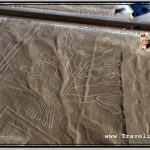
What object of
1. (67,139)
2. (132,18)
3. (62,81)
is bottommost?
(67,139)

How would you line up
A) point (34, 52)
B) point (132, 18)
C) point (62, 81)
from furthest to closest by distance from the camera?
point (132, 18), point (34, 52), point (62, 81)

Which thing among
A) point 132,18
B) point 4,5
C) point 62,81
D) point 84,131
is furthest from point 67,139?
point 4,5

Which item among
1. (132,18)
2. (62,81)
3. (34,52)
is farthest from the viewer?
(132,18)

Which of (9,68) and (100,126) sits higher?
(9,68)

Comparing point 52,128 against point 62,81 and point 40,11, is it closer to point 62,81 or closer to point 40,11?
point 62,81

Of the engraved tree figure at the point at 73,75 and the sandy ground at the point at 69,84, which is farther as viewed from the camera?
the engraved tree figure at the point at 73,75

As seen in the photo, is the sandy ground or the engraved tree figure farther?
the engraved tree figure

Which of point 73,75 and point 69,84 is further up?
point 73,75

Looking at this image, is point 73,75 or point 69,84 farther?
point 73,75
